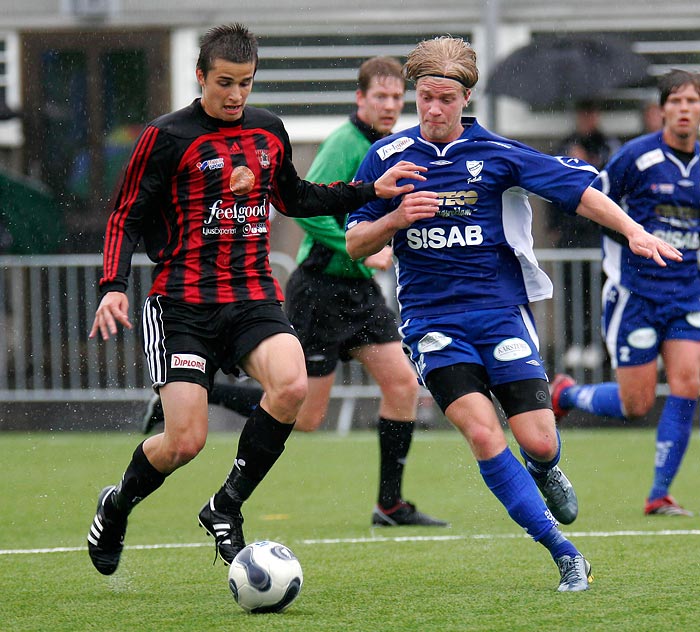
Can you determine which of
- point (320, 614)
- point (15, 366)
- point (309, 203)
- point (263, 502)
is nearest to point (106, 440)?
point (15, 366)

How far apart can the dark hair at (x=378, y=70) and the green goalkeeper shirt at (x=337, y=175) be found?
0.21 metres

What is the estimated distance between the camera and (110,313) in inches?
204

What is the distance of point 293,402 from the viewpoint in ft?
17.5

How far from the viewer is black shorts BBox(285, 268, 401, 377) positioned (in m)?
7.32

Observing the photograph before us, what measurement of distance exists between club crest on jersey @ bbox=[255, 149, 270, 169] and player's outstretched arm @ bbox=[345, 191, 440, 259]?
421 mm

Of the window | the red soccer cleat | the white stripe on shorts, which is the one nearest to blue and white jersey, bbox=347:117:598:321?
the white stripe on shorts

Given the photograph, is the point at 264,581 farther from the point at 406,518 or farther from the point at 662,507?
the point at 662,507

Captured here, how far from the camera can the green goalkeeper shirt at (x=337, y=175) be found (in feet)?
23.8

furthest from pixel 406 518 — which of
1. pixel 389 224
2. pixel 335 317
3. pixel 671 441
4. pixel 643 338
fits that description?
pixel 389 224

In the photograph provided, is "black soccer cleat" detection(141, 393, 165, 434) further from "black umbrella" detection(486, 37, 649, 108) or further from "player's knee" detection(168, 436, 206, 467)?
"black umbrella" detection(486, 37, 649, 108)

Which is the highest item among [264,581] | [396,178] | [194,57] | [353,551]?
[194,57]

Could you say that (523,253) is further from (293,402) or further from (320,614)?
(320,614)

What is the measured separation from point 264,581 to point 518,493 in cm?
99

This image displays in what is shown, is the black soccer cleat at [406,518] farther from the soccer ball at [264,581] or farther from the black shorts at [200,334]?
the soccer ball at [264,581]
